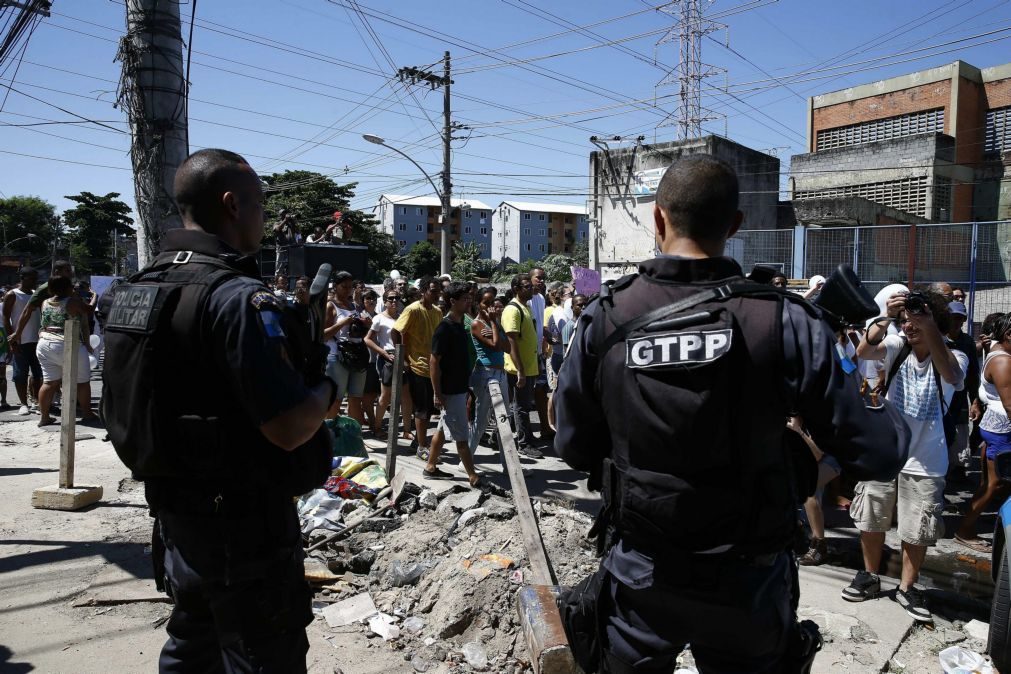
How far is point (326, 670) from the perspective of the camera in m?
3.51

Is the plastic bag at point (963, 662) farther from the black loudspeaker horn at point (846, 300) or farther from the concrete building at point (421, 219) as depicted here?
the concrete building at point (421, 219)

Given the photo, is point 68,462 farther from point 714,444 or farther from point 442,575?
point 714,444

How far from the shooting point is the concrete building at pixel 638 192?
3052cm

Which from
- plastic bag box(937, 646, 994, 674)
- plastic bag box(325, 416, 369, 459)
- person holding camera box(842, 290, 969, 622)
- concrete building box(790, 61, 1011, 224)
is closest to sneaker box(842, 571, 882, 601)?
person holding camera box(842, 290, 969, 622)

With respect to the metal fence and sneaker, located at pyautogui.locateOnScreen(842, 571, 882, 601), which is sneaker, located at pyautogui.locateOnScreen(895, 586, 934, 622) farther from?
the metal fence

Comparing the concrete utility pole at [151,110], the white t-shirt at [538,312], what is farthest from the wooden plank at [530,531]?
the white t-shirt at [538,312]

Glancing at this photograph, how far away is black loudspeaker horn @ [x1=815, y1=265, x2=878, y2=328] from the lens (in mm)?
2318

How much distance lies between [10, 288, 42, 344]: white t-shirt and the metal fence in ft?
41.8

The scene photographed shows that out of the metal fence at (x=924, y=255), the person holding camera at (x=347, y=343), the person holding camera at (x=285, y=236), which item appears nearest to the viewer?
the person holding camera at (x=347, y=343)

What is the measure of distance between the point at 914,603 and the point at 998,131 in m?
38.6

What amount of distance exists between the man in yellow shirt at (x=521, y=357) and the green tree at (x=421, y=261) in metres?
50.9

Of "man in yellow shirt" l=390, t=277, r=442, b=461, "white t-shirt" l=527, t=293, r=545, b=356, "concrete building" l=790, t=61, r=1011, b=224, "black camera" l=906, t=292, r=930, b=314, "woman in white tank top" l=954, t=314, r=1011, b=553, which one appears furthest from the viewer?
"concrete building" l=790, t=61, r=1011, b=224

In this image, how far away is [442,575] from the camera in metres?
4.22

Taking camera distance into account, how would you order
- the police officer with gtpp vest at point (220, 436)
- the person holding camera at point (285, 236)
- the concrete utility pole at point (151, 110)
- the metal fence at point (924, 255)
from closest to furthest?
1. the police officer with gtpp vest at point (220, 436)
2. the concrete utility pole at point (151, 110)
3. the person holding camera at point (285, 236)
4. the metal fence at point (924, 255)
